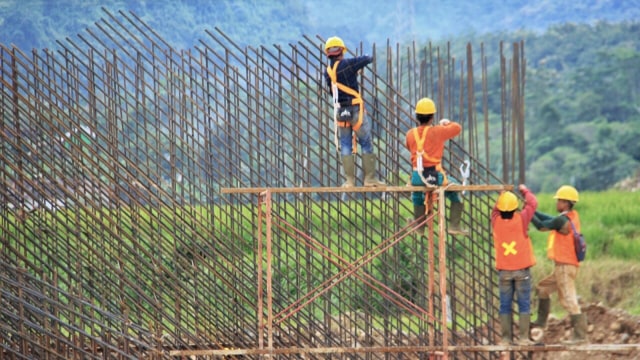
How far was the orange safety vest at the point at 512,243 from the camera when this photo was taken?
13742mm

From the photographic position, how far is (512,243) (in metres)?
13.8

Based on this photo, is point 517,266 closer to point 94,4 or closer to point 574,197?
point 574,197

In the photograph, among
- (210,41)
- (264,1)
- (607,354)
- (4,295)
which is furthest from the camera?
(264,1)

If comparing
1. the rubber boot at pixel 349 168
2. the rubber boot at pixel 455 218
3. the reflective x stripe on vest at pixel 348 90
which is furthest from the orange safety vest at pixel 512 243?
the reflective x stripe on vest at pixel 348 90

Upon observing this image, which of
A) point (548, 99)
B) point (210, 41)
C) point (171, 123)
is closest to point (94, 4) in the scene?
point (210, 41)

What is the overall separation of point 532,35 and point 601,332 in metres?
37.2

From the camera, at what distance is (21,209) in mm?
14047

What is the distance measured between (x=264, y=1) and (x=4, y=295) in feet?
111

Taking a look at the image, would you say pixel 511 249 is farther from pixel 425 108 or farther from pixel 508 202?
pixel 425 108

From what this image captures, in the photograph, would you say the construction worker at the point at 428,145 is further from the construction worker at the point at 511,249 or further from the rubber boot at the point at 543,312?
the rubber boot at the point at 543,312

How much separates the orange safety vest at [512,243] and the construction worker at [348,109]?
4.43ft

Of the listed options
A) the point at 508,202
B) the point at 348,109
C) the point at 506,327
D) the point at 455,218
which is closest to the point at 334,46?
the point at 348,109

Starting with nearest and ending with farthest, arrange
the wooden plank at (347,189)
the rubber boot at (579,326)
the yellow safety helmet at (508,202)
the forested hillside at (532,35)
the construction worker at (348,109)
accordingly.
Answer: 1. the wooden plank at (347,189)
2. the construction worker at (348,109)
3. the yellow safety helmet at (508,202)
4. the rubber boot at (579,326)
5. the forested hillside at (532,35)

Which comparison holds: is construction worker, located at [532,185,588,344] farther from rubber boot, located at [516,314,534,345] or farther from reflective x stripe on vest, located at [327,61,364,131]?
reflective x stripe on vest, located at [327,61,364,131]
